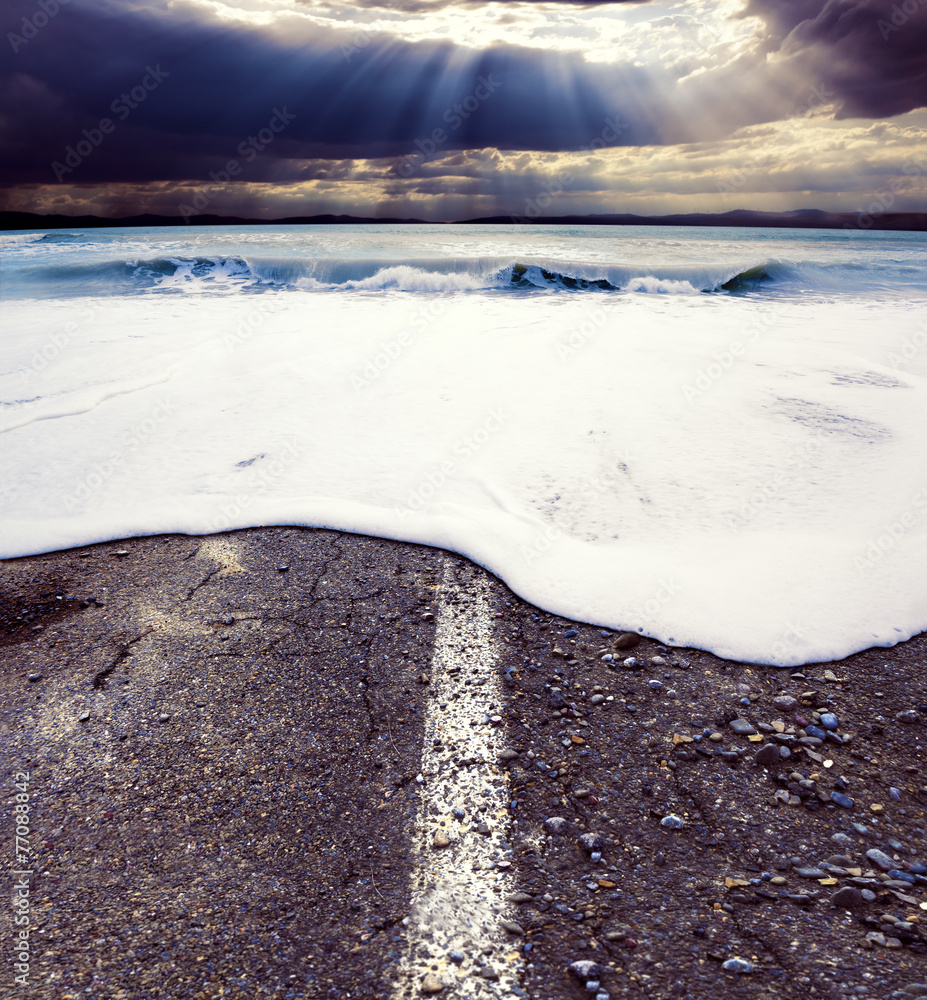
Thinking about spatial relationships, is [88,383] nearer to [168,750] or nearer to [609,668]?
[168,750]

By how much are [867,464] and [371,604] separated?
13.3ft

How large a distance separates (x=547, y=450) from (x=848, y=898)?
3515 millimetres

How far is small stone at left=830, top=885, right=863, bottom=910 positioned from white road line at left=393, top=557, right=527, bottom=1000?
37.9 inches

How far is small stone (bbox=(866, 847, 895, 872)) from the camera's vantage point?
176 cm

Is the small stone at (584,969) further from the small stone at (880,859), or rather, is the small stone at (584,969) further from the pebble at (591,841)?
the small stone at (880,859)

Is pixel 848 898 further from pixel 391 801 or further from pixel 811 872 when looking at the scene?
pixel 391 801

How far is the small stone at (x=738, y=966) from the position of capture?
1494 mm

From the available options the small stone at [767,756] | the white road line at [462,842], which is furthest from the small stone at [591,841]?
the small stone at [767,756]

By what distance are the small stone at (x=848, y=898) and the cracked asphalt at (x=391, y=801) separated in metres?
0.02

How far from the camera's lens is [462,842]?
6.14ft

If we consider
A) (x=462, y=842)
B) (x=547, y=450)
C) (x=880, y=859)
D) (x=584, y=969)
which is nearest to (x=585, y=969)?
(x=584, y=969)

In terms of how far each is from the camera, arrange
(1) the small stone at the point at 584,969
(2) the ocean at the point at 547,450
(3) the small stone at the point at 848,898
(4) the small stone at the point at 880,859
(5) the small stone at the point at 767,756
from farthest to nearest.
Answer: (2) the ocean at the point at 547,450, (5) the small stone at the point at 767,756, (4) the small stone at the point at 880,859, (3) the small stone at the point at 848,898, (1) the small stone at the point at 584,969

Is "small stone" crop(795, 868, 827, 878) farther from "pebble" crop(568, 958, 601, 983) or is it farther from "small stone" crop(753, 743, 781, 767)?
"pebble" crop(568, 958, 601, 983)

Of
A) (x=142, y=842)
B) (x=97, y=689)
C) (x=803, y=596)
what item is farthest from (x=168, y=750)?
(x=803, y=596)
